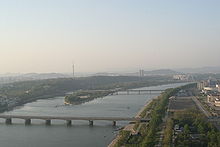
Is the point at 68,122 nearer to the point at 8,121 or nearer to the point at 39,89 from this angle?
the point at 8,121

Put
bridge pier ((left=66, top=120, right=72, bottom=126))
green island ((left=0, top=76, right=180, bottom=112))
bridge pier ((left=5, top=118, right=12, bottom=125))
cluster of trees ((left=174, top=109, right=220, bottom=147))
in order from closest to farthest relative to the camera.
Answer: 1. cluster of trees ((left=174, top=109, right=220, bottom=147))
2. bridge pier ((left=66, top=120, right=72, bottom=126))
3. bridge pier ((left=5, top=118, right=12, bottom=125))
4. green island ((left=0, top=76, right=180, bottom=112))

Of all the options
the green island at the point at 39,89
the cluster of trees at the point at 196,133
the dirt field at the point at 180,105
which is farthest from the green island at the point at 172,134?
the green island at the point at 39,89

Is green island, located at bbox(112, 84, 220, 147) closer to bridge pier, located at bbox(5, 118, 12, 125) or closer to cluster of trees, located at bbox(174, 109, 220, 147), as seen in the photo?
cluster of trees, located at bbox(174, 109, 220, 147)

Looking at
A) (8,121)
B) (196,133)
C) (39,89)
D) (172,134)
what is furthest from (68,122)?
(39,89)

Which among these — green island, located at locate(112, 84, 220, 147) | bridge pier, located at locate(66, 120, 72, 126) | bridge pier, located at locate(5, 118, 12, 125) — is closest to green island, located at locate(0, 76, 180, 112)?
bridge pier, located at locate(5, 118, 12, 125)

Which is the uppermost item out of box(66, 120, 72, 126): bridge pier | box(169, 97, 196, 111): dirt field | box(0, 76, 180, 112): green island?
box(0, 76, 180, 112): green island

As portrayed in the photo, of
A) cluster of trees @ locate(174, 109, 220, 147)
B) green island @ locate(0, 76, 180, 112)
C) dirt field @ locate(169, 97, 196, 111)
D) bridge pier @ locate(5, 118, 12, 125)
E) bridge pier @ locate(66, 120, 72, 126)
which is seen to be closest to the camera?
cluster of trees @ locate(174, 109, 220, 147)

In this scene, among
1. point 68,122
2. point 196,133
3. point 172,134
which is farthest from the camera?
point 68,122

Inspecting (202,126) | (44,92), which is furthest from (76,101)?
(202,126)

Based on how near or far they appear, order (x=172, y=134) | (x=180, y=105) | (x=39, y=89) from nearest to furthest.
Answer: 1. (x=172, y=134)
2. (x=180, y=105)
3. (x=39, y=89)

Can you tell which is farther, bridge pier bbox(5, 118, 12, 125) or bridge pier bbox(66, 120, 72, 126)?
bridge pier bbox(5, 118, 12, 125)

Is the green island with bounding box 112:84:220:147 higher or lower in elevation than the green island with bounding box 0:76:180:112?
lower
